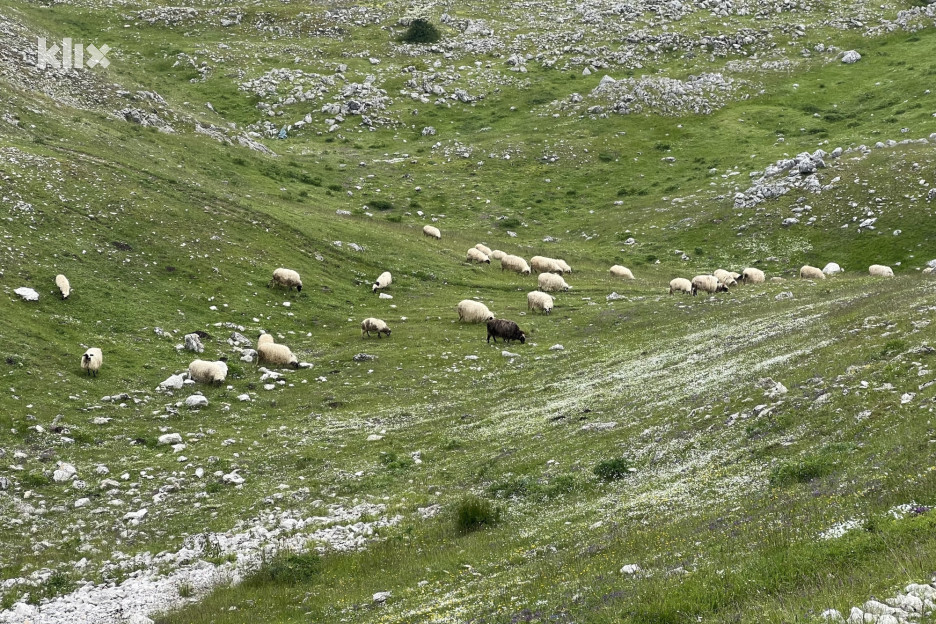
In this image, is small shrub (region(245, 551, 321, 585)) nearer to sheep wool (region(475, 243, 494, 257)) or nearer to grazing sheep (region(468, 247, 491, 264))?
grazing sheep (region(468, 247, 491, 264))

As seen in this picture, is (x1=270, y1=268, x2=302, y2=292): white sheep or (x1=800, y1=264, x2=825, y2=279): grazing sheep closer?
(x1=270, y1=268, x2=302, y2=292): white sheep

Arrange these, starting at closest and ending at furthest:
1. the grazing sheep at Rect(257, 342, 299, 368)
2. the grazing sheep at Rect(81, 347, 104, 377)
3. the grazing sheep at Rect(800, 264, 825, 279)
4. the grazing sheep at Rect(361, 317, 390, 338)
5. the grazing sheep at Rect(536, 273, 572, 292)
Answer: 1. the grazing sheep at Rect(81, 347, 104, 377)
2. the grazing sheep at Rect(257, 342, 299, 368)
3. the grazing sheep at Rect(361, 317, 390, 338)
4. the grazing sheep at Rect(800, 264, 825, 279)
5. the grazing sheep at Rect(536, 273, 572, 292)

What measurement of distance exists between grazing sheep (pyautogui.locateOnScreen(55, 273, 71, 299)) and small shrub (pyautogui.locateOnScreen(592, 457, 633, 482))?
95.6ft

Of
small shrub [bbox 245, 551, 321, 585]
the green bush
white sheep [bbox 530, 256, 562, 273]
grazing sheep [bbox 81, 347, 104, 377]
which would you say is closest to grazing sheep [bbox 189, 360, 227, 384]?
grazing sheep [bbox 81, 347, 104, 377]

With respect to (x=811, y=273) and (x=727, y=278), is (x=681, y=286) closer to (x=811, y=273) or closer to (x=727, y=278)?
(x=727, y=278)

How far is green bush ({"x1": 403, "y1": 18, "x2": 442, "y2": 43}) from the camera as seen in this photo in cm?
12012

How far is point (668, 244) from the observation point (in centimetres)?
6600

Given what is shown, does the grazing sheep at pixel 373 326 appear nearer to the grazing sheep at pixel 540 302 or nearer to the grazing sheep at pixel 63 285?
the grazing sheep at pixel 540 302

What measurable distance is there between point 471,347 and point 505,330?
7.49 feet

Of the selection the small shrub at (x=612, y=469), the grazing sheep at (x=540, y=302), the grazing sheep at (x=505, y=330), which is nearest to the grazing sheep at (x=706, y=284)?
the grazing sheep at (x=540, y=302)

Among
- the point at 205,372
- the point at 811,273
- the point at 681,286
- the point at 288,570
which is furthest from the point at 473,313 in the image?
the point at 288,570

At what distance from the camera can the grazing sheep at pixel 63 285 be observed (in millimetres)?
34562

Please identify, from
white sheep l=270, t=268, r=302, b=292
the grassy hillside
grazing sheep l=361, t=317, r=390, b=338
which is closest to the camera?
the grassy hillside

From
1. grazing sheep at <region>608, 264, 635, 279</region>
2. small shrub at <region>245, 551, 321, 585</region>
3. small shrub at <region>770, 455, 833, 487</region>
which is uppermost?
small shrub at <region>770, 455, 833, 487</region>
